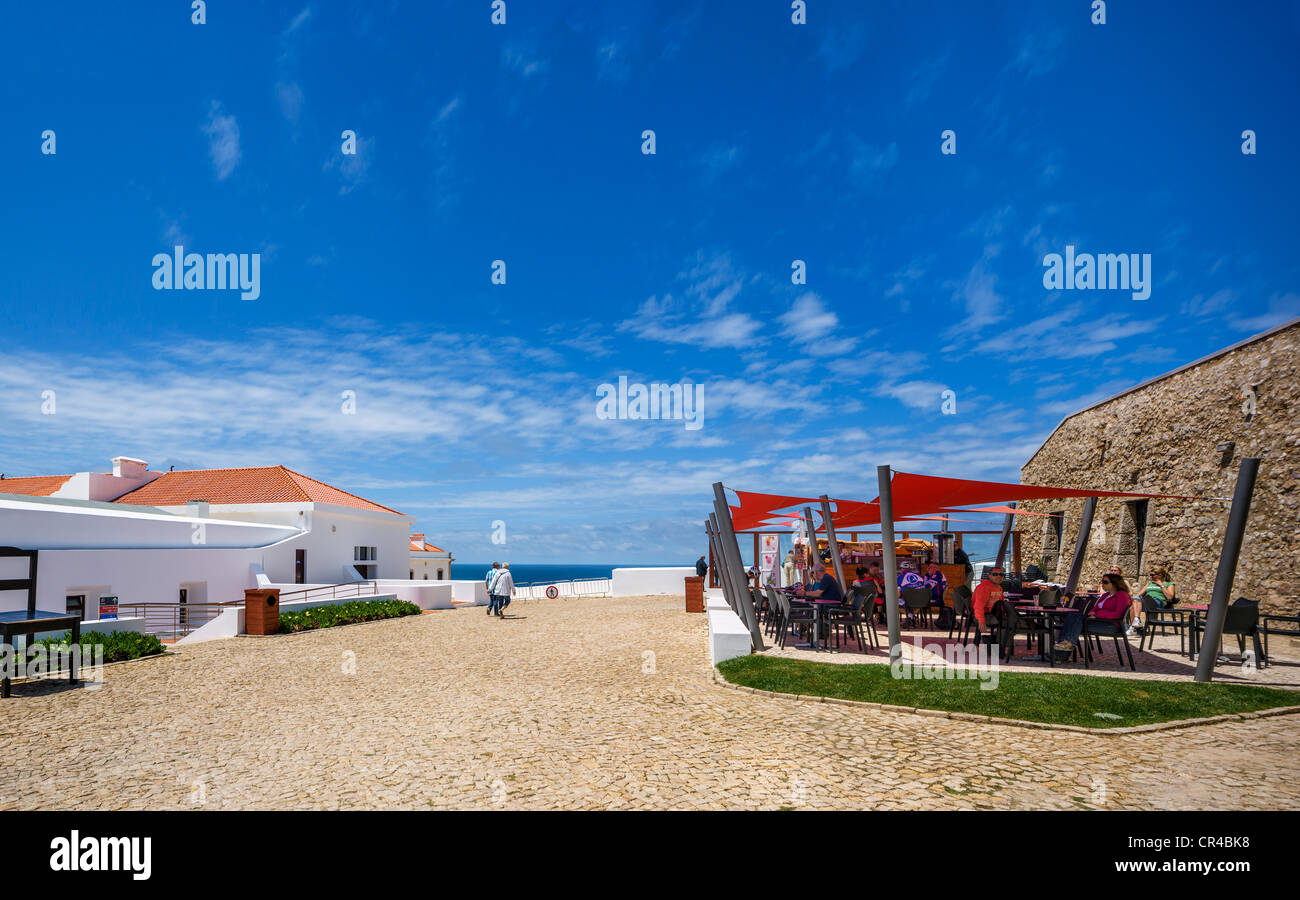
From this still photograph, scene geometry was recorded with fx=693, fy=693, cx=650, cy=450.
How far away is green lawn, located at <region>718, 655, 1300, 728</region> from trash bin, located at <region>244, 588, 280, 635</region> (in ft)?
34.7

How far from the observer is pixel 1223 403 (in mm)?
15594

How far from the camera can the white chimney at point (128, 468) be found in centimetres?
3472

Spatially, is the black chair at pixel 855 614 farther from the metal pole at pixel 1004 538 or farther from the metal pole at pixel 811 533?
the metal pole at pixel 1004 538

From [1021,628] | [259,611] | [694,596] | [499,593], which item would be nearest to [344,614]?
[259,611]

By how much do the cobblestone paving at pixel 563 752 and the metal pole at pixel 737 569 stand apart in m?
1.91

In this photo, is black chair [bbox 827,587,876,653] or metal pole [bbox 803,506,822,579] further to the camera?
metal pole [bbox 803,506,822,579]

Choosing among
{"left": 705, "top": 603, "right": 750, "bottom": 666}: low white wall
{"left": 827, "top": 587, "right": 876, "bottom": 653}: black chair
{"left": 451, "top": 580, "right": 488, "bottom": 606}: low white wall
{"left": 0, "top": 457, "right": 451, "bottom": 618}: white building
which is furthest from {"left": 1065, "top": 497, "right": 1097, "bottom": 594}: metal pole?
{"left": 451, "top": 580, "right": 488, "bottom": 606}: low white wall

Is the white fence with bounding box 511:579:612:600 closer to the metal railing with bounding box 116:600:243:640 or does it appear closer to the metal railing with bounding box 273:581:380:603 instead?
the metal railing with bounding box 273:581:380:603

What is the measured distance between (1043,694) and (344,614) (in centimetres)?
1522

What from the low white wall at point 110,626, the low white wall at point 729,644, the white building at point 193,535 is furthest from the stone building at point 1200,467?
the white building at point 193,535

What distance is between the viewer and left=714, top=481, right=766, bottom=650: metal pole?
1070 cm

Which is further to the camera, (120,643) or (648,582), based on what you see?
(648,582)

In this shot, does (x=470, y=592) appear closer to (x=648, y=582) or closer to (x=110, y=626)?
(x=648, y=582)

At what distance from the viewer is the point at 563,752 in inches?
216
